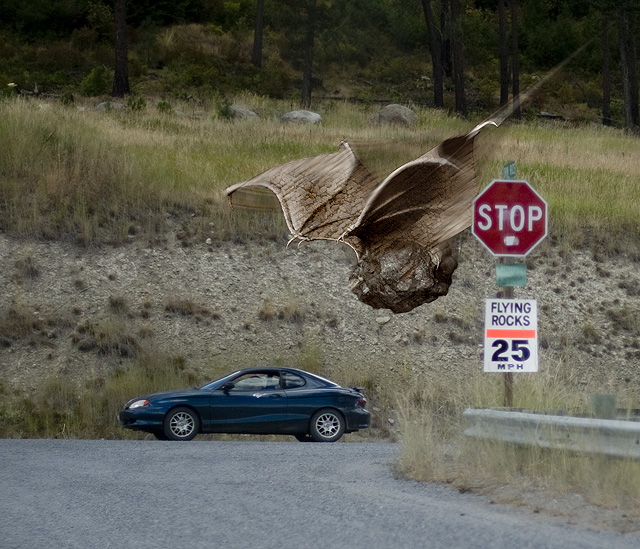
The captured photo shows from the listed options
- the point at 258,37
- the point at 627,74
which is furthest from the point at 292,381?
the point at 258,37

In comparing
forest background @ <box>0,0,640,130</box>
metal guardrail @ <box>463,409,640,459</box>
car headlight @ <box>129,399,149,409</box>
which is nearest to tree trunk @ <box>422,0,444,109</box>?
forest background @ <box>0,0,640,130</box>

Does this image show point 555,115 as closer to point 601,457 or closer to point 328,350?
point 328,350

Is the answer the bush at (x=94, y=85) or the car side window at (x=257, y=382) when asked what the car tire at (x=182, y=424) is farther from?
the bush at (x=94, y=85)

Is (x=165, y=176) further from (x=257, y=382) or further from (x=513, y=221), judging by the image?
(x=513, y=221)

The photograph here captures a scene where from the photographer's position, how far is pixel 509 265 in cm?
1030

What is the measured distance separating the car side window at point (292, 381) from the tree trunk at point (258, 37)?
41.0 metres

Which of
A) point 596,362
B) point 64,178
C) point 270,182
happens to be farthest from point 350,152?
point 64,178

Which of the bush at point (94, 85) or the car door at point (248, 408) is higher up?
the bush at point (94, 85)

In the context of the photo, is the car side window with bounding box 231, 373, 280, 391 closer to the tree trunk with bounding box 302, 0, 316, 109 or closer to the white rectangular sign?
the white rectangular sign

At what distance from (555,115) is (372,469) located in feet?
149

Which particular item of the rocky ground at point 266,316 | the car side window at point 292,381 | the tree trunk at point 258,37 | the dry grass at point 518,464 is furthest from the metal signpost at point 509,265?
the tree trunk at point 258,37

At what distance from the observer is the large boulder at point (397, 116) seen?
38.3m

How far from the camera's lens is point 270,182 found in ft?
30.1

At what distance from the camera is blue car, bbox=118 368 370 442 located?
14.6m
